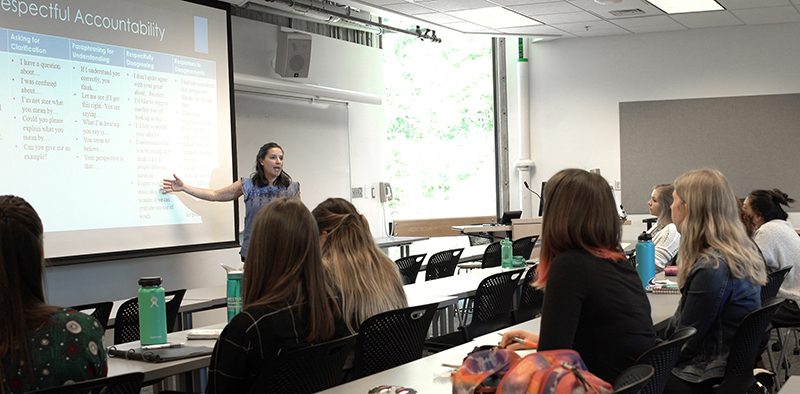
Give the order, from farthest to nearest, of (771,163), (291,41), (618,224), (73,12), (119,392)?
(771,163)
(291,41)
(73,12)
(618,224)
(119,392)

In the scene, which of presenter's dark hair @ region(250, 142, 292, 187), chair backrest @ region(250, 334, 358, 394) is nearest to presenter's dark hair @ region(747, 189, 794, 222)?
presenter's dark hair @ region(250, 142, 292, 187)

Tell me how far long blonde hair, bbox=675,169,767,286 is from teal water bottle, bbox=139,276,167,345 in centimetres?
185

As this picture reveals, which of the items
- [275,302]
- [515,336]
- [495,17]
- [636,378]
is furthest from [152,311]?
[495,17]

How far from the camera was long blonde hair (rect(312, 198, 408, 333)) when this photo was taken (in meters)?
2.28

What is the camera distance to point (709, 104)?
855cm

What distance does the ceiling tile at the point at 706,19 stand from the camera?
770 centimetres

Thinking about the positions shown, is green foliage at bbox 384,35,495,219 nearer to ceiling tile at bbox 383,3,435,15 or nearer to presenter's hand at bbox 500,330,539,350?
ceiling tile at bbox 383,3,435,15

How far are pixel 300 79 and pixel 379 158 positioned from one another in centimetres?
158

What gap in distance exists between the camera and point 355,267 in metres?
2.32

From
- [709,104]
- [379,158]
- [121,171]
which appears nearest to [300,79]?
[379,158]

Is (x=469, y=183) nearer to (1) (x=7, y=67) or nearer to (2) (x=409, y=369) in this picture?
(1) (x=7, y=67)

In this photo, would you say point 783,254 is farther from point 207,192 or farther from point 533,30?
point 533,30

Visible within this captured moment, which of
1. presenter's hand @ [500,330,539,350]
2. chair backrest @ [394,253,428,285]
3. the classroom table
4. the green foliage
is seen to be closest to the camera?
presenter's hand @ [500,330,539,350]

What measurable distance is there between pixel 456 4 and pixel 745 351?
5.10 metres
